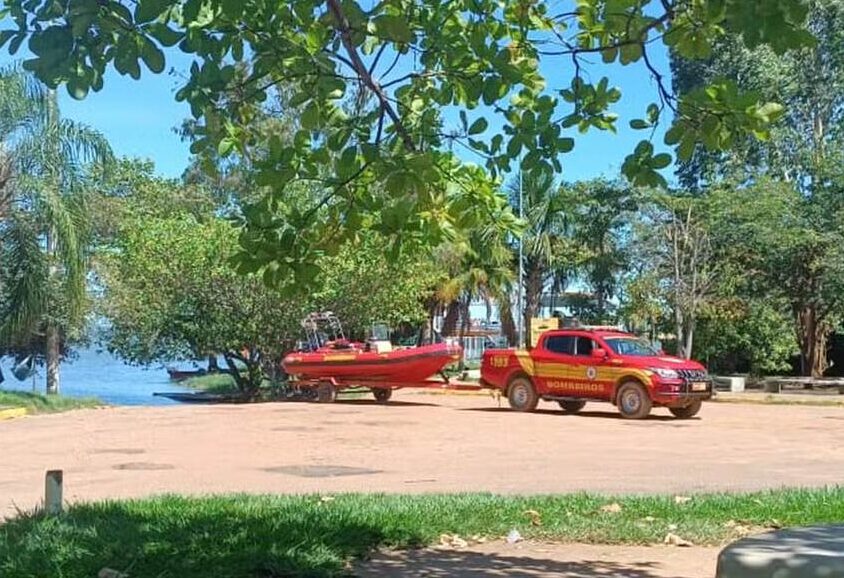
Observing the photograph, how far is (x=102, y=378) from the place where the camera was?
47.6 metres

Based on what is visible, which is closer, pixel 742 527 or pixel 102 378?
pixel 742 527

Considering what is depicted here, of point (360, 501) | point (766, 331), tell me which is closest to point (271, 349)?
point (766, 331)

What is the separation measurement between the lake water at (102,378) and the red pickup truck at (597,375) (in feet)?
57.3

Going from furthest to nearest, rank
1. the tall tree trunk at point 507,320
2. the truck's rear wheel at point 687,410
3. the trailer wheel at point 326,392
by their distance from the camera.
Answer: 1. the tall tree trunk at point 507,320
2. the trailer wheel at point 326,392
3. the truck's rear wheel at point 687,410

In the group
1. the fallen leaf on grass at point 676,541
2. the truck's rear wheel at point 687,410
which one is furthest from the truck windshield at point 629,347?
the fallen leaf on grass at point 676,541

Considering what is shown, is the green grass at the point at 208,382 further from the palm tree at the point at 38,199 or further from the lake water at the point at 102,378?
the palm tree at the point at 38,199

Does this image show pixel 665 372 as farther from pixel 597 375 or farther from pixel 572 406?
pixel 572 406

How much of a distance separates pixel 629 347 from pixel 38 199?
13.6 meters

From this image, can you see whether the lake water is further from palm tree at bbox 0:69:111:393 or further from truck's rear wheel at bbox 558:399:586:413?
truck's rear wheel at bbox 558:399:586:413

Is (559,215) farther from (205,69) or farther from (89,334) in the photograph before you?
(205,69)

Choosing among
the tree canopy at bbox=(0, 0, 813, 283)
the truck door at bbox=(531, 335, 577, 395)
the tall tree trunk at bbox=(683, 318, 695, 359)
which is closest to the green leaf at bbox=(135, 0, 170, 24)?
the tree canopy at bbox=(0, 0, 813, 283)

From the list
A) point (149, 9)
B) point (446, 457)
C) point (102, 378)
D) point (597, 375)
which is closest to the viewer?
point (149, 9)

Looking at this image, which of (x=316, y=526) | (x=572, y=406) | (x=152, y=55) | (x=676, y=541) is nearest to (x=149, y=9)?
(x=152, y=55)

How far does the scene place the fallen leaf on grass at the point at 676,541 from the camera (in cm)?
734
